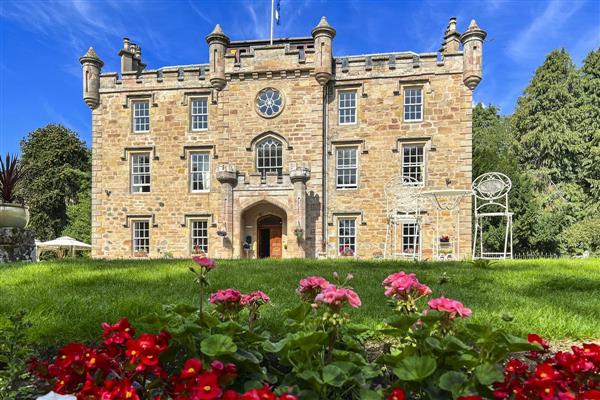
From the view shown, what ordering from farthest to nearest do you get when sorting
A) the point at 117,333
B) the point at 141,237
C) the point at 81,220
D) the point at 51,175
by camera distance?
the point at 51,175 → the point at 81,220 → the point at 141,237 → the point at 117,333

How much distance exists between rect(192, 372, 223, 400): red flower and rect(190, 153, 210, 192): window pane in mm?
19178

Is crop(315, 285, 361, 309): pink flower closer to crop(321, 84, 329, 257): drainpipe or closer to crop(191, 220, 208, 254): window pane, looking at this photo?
crop(321, 84, 329, 257): drainpipe

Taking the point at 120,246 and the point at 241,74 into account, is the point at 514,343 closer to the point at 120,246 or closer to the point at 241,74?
Result: the point at 241,74

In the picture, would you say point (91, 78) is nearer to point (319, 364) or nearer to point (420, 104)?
point (420, 104)

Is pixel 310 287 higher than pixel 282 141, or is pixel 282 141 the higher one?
pixel 282 141

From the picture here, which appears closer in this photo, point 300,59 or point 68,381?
point 68,381

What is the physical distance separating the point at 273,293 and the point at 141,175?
17511 mm

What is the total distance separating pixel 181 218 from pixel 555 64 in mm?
27519

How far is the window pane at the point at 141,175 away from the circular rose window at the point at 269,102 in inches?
250

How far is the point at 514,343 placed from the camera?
5.51ft

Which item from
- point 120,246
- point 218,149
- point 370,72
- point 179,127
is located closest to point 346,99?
point 370,72

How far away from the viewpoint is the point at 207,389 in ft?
4.85

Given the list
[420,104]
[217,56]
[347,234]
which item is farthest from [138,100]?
[420,104]

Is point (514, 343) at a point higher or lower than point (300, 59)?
lower
